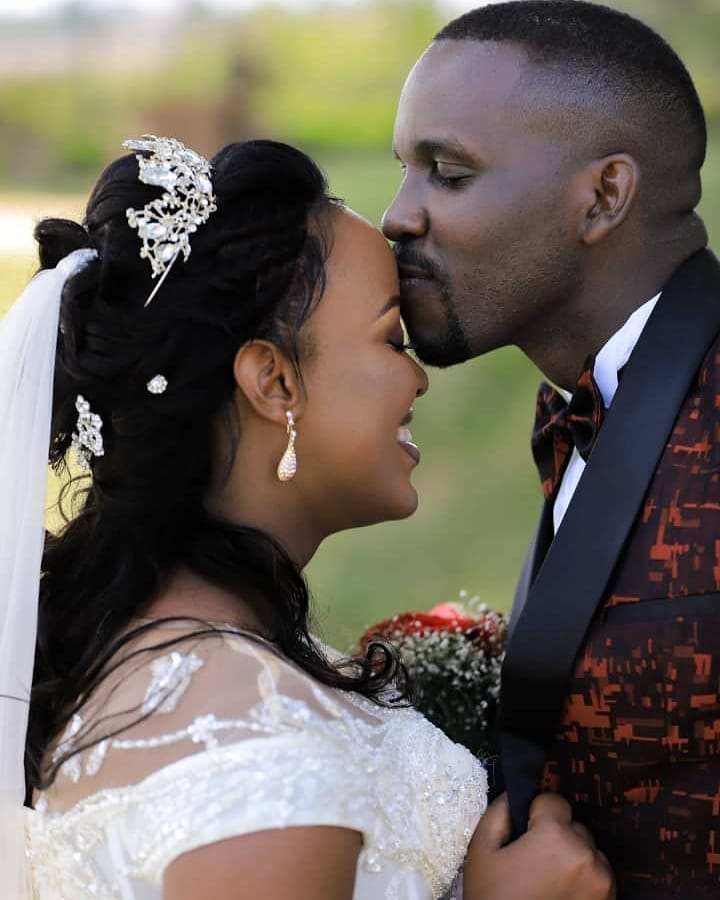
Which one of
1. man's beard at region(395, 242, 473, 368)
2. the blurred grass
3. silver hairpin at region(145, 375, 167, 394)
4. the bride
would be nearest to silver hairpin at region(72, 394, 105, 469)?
the bride

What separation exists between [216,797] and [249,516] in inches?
25.5

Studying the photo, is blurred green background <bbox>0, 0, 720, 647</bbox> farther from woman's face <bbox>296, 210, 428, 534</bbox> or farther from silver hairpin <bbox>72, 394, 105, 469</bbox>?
silver hairpin <bbox>72, 394, 105, 469</bbox>

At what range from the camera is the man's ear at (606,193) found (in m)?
2.86

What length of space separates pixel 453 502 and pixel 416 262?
20.4ft

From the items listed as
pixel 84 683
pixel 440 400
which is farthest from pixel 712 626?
pixel 440 400

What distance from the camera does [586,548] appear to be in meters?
2.57

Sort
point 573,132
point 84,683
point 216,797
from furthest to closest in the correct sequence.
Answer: point 573,132 < point 84,683 < point 216,797

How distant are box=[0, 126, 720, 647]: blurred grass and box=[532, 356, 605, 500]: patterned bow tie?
3.69 meters

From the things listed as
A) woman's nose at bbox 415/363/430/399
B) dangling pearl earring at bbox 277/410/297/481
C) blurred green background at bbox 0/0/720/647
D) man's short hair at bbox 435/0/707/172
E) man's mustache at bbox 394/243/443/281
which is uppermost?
blurred green background at bbox 0/0/720/647

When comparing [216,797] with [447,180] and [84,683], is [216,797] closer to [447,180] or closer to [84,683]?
[84,683]

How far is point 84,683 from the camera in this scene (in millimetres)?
2316

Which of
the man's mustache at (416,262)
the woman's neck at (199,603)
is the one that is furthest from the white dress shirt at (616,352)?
the woman's neck at (199,603)

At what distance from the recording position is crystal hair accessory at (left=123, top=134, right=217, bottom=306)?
Answer: 93.4 inches

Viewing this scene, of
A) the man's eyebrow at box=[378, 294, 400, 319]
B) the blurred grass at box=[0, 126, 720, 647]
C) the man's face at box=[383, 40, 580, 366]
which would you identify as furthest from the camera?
the blurred grass at box=[0, 126, 720, 647]
